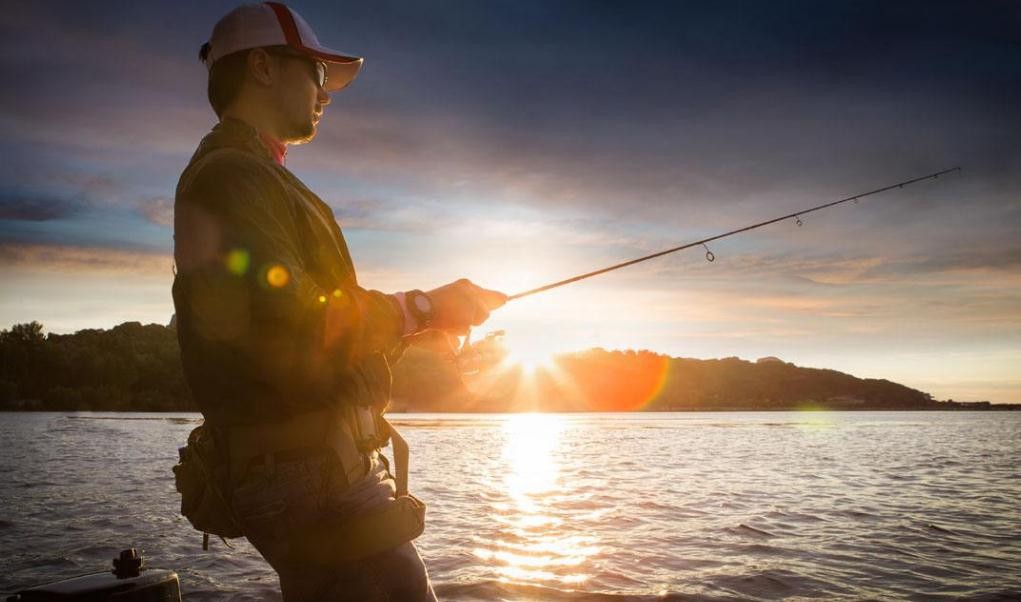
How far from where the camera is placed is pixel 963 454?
121ft

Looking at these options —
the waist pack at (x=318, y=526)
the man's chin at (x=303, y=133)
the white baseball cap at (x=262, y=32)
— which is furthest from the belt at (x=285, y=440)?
the white baseball cap at (x=262, y=32)

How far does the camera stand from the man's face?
9.54ft

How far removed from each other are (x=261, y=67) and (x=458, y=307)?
1296 millimetres

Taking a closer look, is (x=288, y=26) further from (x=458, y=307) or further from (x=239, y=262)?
(x=458, y=307)

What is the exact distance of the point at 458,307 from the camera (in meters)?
2.99

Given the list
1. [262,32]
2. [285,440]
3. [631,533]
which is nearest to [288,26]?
[262,32]

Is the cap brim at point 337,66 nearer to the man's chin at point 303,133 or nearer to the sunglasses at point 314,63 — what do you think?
the sunglasses at point 314,63

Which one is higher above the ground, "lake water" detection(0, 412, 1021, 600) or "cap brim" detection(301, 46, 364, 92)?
"cap brim" detection(301, 46, 364, 92)

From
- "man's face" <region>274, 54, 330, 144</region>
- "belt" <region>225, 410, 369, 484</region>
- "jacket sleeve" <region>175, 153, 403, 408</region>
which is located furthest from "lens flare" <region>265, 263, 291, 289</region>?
"man's face" <region>274, 54, 330, 144</region>

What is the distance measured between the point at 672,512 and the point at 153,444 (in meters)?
34.2

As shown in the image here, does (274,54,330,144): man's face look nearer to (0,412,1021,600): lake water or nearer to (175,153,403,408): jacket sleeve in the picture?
(175,153,403,408): jacket sleeve

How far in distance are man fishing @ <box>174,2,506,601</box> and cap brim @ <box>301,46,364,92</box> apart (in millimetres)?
36

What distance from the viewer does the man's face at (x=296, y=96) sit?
2.91 m

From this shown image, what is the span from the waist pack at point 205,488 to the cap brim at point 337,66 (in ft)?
5.15
